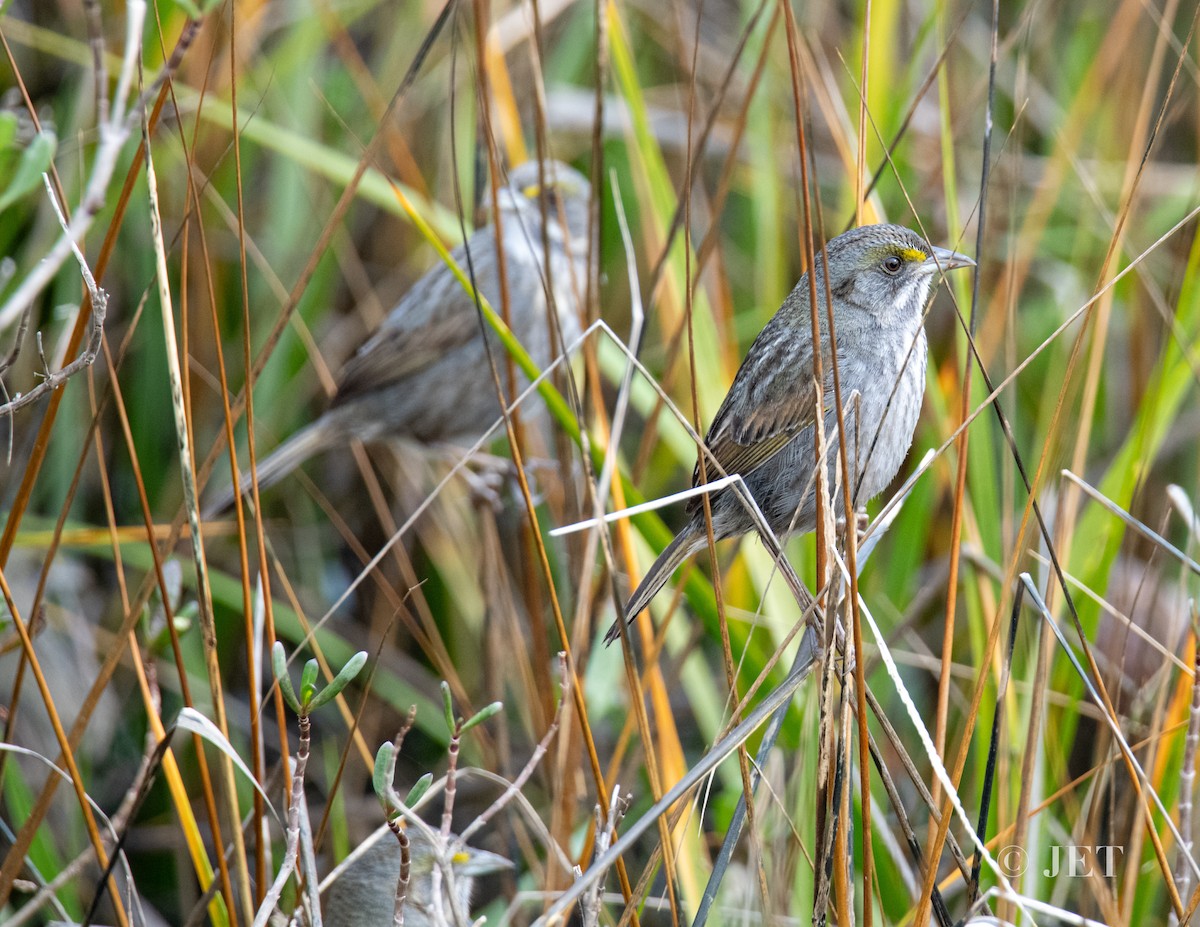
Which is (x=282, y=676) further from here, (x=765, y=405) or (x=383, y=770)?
(x=765, y=405)

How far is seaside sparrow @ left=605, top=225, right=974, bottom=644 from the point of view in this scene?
239 cm

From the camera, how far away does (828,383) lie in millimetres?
2447

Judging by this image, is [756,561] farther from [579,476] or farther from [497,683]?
[497,683]

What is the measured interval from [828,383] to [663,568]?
0.49 m

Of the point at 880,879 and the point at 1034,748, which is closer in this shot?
the point at 1034,748

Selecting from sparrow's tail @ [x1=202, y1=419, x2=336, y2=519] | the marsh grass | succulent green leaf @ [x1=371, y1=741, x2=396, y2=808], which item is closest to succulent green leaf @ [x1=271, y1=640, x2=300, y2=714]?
succulent green leaf @ [x1=371, y1=741, x2=396, y2=808]

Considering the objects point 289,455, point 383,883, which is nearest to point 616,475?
point 383,883

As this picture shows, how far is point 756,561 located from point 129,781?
6.30 feet

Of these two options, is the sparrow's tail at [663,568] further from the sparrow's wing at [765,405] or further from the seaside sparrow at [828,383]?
the sparrow's wing at [765,405]

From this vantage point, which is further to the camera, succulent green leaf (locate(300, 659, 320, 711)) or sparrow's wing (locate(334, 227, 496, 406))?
sparrow's wing (locate(334, 227, 496, 406))

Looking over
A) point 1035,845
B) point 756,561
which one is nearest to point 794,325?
point 756,561

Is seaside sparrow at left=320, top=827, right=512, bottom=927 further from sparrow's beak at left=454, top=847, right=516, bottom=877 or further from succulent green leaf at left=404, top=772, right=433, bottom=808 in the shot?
succulent green leaf at left=404, top=772, right=433, bottom=808

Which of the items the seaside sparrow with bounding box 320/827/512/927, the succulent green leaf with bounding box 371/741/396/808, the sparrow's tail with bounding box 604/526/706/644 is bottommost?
the seaside sparrow with bounding box 320/827/512/927

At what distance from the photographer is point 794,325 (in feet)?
8.23
